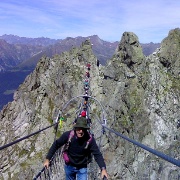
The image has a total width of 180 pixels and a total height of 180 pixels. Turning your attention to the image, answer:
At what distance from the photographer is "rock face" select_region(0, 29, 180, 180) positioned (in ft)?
210

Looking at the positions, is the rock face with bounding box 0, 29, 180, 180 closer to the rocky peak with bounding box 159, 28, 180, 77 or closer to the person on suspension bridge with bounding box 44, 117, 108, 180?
the rocky peak with bounding box 159, 28, 180, 77

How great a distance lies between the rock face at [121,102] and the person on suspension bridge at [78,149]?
177 feet

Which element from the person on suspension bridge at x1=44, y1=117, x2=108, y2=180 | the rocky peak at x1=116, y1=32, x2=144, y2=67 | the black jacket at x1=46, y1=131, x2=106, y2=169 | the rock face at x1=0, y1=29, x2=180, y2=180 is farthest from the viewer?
the rocky peak at x1=116, y1=32, x2=144, y2=67

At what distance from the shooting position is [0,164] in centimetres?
7012

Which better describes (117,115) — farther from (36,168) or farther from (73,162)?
(73,162)

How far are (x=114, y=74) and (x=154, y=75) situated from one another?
946 cm

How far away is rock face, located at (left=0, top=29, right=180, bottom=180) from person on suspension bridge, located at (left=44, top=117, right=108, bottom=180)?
54.1 m

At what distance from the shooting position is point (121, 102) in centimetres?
6606

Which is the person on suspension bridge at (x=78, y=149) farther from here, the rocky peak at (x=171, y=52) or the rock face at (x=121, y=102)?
the rocky peak at (x=171, y=52)

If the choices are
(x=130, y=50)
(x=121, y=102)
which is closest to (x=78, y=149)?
(x=121, y=102)

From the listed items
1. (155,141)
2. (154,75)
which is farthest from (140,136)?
(154,75)

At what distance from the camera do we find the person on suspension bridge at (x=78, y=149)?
6.96 metres

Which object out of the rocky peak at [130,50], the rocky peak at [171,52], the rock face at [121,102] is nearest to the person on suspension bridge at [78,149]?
the rock face at [121,102]

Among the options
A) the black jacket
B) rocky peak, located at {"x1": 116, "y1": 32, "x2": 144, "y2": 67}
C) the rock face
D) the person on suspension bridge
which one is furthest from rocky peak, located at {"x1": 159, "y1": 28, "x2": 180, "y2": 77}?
the black jacket
